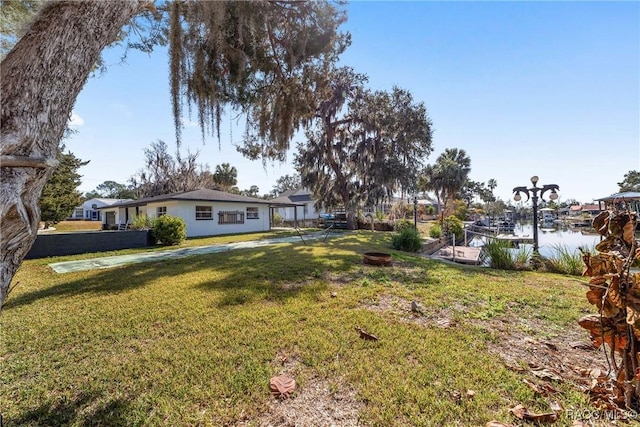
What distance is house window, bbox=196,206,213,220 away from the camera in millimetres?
16578

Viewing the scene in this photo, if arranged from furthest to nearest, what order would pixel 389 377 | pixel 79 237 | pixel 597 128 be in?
pixel 597 128 < pixel 79 237 < pixel 389 377

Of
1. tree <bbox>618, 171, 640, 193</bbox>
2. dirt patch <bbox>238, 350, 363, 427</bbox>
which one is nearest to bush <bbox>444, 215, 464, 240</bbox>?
dirt patch <bbox>238, 350, 363, 427</bbox>

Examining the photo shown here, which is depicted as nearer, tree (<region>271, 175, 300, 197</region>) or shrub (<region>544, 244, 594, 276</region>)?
shrub (<region>544, 244, 594, 276</region>)

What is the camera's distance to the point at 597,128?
1069 centimetres

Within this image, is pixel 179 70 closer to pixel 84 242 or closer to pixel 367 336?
pixel 367 336

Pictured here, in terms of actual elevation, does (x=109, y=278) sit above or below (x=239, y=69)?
below

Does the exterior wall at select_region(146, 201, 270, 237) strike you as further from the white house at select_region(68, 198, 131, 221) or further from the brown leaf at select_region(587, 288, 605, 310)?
the white house at select_region(68, 198, 131, 221)

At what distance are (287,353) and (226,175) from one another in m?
37.2

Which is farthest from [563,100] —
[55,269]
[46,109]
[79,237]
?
[79,237]

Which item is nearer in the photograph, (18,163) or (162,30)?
(18,163)

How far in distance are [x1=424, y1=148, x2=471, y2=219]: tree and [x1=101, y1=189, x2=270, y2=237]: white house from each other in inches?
891

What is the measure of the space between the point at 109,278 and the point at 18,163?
5693mm

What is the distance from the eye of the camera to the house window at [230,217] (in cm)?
1781

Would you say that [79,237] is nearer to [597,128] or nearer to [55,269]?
[55,269]
